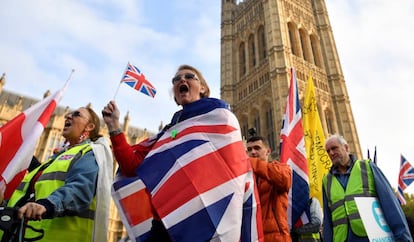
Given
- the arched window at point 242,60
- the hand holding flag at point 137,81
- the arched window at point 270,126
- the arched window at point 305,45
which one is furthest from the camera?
the arched window at point 242,60

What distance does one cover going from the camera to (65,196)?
182 cm

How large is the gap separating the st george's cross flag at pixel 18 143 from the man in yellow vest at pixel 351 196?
9.94 ft

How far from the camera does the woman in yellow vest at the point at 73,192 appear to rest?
1888 mm

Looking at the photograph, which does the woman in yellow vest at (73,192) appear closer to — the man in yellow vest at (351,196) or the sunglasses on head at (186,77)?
the sunglasses on head at (186,77)

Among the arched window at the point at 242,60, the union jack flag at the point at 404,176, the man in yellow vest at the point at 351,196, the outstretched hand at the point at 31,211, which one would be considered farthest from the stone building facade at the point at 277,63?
the outstretched hand at the point at 31,211

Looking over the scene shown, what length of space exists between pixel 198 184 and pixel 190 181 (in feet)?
0.17

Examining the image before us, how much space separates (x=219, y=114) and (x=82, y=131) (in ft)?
4.87

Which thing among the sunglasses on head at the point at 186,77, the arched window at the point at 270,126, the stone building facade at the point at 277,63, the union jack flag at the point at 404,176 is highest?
the stone building facade at the point at 277,63

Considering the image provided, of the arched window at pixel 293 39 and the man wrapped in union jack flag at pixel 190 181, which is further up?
the arched window at pixel 293 39

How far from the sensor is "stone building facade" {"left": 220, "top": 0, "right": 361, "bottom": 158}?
1028 inches

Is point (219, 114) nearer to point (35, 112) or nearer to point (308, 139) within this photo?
point (35, 112)

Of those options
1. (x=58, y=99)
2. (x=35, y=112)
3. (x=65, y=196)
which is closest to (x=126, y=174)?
(x=65, y=196)

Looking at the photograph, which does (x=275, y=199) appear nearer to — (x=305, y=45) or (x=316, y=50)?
(x=305, y=45)

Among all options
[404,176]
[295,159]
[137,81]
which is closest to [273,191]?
[295,159]
